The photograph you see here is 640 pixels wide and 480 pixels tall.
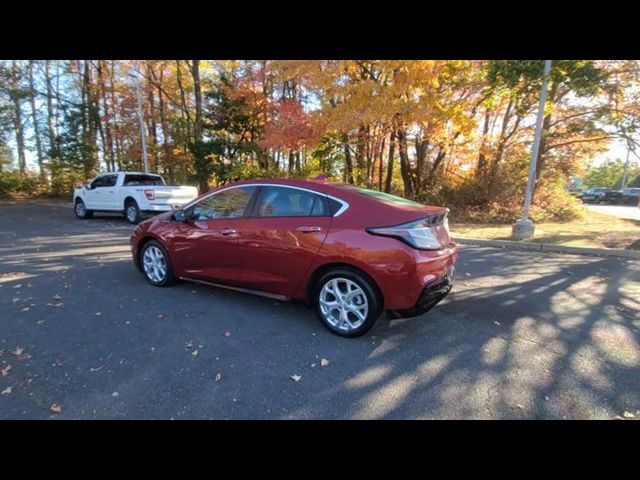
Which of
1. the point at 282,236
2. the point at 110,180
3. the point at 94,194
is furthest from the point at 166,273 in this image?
the point at 94,194

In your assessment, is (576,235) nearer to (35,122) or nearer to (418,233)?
(418,233)

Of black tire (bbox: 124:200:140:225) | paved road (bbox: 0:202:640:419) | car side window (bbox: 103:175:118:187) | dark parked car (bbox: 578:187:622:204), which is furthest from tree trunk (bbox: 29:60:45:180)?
dark parked car (bbox: 578:187:622:204)

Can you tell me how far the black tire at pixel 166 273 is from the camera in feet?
15.6

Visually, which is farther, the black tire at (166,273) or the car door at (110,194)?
the car door at (110,194)

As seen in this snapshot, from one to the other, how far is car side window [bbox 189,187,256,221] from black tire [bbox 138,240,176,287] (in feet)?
2.51

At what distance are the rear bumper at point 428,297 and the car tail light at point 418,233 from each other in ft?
1.12

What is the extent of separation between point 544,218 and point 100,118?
88.7ft

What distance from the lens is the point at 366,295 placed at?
3.30 m

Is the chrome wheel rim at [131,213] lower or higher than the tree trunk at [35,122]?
lower

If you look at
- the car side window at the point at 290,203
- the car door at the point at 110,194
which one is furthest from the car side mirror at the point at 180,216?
the car door at the point at 110,194

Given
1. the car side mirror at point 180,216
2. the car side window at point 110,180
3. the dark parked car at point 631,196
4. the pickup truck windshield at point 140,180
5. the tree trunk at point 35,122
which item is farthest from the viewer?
the dark parked car at point 631,196

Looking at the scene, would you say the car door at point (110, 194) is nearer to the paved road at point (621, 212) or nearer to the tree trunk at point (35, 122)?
the tree trunk at point (35, 122)

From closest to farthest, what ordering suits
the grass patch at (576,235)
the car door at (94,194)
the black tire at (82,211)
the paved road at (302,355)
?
the paved road at (302,355) < the grass patch at (576,235) < the car door at (94,194) < the black tire at (82,211)

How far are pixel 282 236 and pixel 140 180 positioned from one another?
34.4ft
